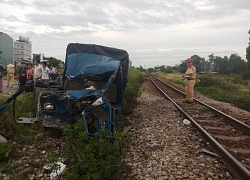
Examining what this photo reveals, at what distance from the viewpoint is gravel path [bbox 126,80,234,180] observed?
174 inches

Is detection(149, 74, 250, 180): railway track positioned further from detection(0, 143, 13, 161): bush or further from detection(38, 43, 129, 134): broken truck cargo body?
detection(0, 143, 13, 161): bush

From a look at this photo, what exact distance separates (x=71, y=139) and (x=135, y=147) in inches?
84.1

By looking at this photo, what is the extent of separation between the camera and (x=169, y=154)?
5.26 m

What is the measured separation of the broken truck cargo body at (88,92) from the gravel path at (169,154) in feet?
2.85

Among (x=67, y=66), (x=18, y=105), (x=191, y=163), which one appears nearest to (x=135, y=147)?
(x=191, y=163)

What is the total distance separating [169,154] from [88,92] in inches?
85.1

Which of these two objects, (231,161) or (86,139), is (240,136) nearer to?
(231,161)

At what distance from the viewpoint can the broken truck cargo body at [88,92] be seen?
17.8 feet

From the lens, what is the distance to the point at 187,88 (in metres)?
12.0

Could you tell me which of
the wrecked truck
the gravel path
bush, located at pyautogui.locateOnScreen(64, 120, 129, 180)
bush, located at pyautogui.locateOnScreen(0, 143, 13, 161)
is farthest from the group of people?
bush, located at pyautogui.locateOnScreen(64, 120, 129, 180)

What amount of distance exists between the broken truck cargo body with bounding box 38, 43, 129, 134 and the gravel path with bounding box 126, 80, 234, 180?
868 mm

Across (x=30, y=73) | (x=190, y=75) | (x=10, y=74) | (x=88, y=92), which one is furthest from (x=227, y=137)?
(x=10, y=74)

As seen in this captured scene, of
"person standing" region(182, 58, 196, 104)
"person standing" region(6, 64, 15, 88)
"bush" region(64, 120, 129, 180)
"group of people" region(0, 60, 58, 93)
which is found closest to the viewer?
"bush" region(64, 120, 129, 180)

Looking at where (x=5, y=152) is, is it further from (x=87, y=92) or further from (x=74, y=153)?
(x=87, y=92)
